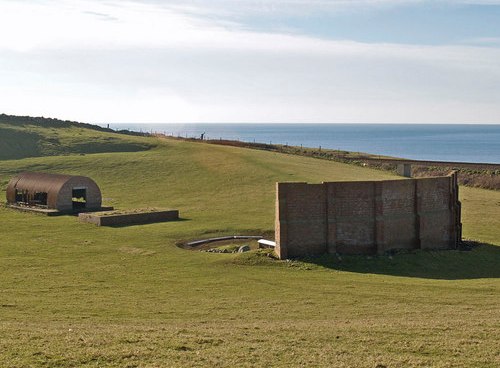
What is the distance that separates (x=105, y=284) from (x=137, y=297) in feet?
10.9

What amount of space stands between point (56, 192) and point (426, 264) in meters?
31.5

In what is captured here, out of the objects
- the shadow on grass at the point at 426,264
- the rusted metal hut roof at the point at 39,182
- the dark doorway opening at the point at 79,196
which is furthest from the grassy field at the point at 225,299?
the dark doorway opening at the point at 79,196

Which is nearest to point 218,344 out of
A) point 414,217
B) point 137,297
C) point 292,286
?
point 137,297

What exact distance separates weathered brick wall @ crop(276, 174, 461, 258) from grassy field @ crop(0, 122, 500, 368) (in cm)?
141

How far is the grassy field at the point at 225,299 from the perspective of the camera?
53.3 ft

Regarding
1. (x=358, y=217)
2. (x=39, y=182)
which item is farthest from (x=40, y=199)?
(x=358, y=217)

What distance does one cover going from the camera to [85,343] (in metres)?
16.5

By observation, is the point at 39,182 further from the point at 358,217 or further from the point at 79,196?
the point at 358,217

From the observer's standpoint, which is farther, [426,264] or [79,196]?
[79,196]

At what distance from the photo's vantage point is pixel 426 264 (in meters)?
36.9

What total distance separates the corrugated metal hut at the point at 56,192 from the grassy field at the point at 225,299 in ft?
8.15

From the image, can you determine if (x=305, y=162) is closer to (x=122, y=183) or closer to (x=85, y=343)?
(x=122, y=183)

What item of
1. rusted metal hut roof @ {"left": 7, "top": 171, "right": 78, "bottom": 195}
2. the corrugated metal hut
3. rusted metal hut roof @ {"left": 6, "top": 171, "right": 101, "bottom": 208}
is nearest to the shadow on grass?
the corrugated metal hut

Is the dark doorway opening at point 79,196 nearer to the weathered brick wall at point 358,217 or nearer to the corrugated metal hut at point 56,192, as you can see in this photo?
the corrugated metal hut at point 56,192
